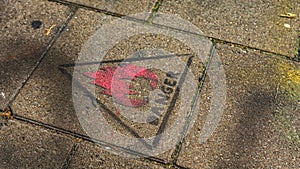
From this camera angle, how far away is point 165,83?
10.5 feet

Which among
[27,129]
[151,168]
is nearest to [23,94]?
[27,129]

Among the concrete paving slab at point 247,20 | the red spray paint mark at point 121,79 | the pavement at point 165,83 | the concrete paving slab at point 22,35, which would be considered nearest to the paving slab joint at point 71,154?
the pavement at point 165,83

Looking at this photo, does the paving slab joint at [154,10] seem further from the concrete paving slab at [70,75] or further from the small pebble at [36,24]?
the small pebble at [36,24]

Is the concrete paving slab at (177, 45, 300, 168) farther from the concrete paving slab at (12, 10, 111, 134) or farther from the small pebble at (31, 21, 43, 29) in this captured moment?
the small pebble at (31, 21, 43, 29)

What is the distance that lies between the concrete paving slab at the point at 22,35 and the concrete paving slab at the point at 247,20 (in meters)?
1.08

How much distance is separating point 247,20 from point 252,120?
3.90ft

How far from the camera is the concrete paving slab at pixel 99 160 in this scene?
275 cm

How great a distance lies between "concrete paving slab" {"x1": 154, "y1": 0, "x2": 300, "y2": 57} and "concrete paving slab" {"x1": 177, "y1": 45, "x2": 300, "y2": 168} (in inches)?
6.7

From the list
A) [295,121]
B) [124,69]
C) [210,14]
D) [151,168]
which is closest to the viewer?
[151,168]

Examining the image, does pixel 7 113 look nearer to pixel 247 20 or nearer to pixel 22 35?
pixel 22 35

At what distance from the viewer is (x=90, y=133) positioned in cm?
289

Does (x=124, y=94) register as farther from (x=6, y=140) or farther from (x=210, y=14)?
(x=210, y=14)

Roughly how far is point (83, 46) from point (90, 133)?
2.99 ft

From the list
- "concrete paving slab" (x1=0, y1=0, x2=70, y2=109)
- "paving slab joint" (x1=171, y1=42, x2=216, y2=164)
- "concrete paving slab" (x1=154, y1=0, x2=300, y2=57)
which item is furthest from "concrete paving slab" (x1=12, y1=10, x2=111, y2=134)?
"concrete paving slab" (x1=154, y1=0, x2=300, y2=57)
